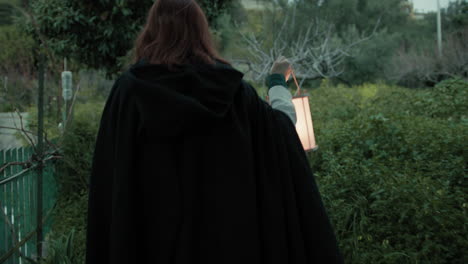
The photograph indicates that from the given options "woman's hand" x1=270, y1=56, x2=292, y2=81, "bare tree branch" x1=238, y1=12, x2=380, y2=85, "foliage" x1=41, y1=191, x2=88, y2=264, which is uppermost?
"bare tree branch" x1=238, y1=12, x2=380, y2=85

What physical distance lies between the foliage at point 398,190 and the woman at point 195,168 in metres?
1.15

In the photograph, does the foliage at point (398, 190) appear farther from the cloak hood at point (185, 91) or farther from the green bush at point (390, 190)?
the cloak hood at point (185, 91)

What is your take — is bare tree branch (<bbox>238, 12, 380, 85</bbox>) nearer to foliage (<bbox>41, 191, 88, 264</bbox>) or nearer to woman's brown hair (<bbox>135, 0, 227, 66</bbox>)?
foliage (<bbox>41, 191, 88, 264</bbox>)

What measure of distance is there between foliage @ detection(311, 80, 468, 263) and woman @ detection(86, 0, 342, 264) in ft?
3.78

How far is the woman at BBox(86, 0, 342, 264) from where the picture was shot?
1465 mm

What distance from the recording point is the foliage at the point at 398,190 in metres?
2.49

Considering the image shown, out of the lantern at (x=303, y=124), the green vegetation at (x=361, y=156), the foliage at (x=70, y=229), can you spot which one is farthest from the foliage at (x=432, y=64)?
the lantern at (x=303, y=124)

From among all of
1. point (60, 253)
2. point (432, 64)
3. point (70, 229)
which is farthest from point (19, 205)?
point (432, 64)

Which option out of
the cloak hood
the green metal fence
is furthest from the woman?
the green metal fence

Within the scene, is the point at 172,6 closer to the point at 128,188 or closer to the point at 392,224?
the point at 128,188

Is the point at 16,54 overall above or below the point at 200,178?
above

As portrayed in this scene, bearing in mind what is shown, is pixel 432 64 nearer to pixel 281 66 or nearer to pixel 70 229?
pixel 70 229

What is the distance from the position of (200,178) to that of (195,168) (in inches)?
1.8

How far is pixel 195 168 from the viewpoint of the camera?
59.8 inches
